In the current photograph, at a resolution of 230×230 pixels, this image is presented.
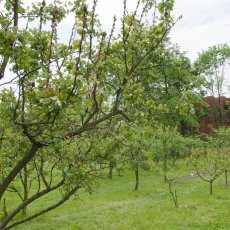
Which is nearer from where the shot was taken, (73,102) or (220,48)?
(73,102)

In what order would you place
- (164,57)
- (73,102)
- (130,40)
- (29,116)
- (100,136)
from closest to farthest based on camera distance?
(73,102) < (29,116) < (130,40) < (164,57) < (100,136)

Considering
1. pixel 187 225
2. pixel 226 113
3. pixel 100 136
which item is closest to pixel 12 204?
pixel 187 225

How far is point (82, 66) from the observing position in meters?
5.00

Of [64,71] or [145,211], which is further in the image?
[145,211]

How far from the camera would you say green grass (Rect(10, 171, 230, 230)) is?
18219mm

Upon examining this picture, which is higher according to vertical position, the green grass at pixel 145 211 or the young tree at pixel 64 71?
the young tree at pixel 64 71

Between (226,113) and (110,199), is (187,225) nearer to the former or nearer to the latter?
(110,199)

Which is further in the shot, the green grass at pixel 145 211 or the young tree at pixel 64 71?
the green grass at pixel 145 211

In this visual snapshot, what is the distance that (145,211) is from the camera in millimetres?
20891

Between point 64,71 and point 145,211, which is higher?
point 64,71

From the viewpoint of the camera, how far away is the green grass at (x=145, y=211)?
18.2 m

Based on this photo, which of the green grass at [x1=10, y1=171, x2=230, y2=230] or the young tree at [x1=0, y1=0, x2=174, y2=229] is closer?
the young tree at [x1=0, y1=0, x2=174, y2=229]

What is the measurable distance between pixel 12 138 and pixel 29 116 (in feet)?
3.24

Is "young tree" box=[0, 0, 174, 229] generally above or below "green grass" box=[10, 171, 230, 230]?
above
